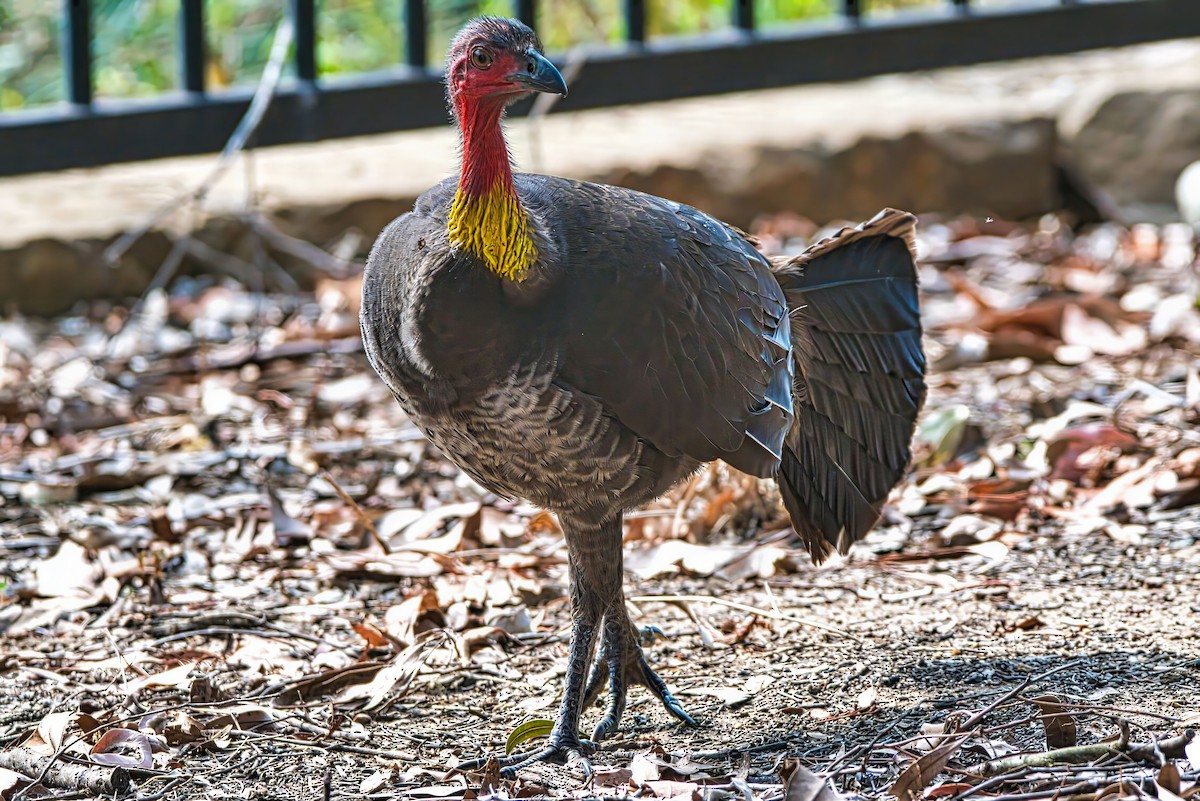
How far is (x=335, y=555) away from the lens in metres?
4.04

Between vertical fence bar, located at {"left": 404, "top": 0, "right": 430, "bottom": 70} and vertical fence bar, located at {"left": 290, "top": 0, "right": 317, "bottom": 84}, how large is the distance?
14.8 inches

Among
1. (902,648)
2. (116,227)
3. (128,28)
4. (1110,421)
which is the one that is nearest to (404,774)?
(902,648)

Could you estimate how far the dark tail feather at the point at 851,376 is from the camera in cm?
350

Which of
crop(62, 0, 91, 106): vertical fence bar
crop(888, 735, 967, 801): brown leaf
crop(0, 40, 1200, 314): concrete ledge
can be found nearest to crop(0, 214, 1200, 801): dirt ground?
crop(888, 735, 967, 801): brown leaf

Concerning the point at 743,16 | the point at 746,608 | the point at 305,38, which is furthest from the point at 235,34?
the point at 746,608

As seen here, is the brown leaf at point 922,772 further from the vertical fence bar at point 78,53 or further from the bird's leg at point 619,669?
the vertical fence bar at point 78,53

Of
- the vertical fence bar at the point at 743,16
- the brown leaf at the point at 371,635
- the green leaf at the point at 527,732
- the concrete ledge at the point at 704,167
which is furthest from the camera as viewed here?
the vertical fence bar at the point at 743,16

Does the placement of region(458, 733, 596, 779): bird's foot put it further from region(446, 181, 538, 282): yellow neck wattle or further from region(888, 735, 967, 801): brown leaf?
region(446, 181, 538, 282): yellow neck wattle

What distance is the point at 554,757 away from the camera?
3010 mm

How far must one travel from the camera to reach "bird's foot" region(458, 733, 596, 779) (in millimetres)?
2922

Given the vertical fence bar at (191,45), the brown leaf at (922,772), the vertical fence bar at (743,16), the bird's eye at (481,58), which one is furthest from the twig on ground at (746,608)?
the vertical fence bar at (743,16)

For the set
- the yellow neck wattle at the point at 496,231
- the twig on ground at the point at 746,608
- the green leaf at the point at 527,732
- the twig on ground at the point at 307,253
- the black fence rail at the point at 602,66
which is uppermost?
the black fence rail at the point at 602,66

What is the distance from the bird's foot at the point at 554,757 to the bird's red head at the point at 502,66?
4.11 feet

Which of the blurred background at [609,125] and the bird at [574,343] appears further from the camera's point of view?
the blurred background at [609,125]
